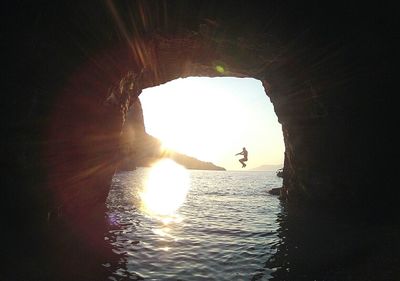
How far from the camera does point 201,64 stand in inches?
803

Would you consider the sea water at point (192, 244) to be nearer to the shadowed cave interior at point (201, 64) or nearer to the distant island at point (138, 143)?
the shadowed cave interior at point (201, 64)

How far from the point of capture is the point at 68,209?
16.1 meters

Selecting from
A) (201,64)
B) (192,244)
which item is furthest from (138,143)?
(192,244)

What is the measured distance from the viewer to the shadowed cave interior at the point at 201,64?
37.6 feet

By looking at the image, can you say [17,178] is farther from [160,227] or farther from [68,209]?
[160,227]

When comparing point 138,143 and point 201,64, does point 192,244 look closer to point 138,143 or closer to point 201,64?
point 201,64

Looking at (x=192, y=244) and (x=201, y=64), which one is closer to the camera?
(x=192, y=244)

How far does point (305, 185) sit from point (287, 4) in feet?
36.5

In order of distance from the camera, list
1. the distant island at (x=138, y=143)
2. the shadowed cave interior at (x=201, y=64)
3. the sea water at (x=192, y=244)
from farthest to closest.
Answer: the distant island at (x=138, y=143) < the shadowed cave interior at (x=201, y=64) < the sea water at (x=192, y=244)

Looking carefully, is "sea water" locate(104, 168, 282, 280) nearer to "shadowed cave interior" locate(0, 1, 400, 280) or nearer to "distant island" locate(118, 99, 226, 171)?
"shadowed cave interior" locate(0, 1, 400, 280)

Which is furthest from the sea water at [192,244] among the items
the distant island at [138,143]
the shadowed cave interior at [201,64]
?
the distant island at [138,143]

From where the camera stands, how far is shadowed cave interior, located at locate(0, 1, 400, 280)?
11453 mm

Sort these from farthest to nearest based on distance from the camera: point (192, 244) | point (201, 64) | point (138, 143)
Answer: point (138, 143), point (201, 64), point (192, 244)

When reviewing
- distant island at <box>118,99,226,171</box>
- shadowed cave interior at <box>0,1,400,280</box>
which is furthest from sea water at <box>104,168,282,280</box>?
distant island at <box>118,99,226,171</box>
